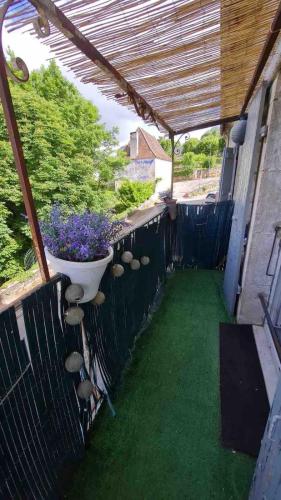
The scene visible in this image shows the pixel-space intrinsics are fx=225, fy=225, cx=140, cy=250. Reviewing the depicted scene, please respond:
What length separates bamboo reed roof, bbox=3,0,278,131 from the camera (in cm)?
118

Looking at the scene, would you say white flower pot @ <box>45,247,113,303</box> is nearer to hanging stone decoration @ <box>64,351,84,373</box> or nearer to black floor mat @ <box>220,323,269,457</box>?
hanging stone decoration @ <box>64,351,84,373</box>

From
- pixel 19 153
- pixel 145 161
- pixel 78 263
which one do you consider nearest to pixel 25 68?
pixel 19 153

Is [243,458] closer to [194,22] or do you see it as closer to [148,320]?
[148,320]

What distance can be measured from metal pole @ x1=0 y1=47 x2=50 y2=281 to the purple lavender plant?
0.07 meters

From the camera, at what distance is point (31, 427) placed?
1.10 meters

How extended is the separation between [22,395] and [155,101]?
3.09 metres

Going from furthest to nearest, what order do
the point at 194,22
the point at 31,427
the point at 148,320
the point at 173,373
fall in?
1. the point at 148,320
2. the point at 173,373
3. the point at 194,22
4. the point at 31,427

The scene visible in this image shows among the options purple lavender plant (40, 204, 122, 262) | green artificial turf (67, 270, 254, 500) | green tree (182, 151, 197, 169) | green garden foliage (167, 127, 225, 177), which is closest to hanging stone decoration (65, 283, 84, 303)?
purple lavender plant (40, 204, 122, 262)

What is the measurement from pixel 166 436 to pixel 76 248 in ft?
5.15

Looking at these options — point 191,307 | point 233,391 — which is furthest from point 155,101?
point 233,391

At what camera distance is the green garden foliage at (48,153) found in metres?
8.55

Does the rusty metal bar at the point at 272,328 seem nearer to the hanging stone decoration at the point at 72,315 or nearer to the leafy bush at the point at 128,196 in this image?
the hanging stone decoration at the point at 72,315

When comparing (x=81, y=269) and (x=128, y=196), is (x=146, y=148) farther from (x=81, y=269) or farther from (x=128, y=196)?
(x=81, y=269)

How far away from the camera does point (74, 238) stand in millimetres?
1146
